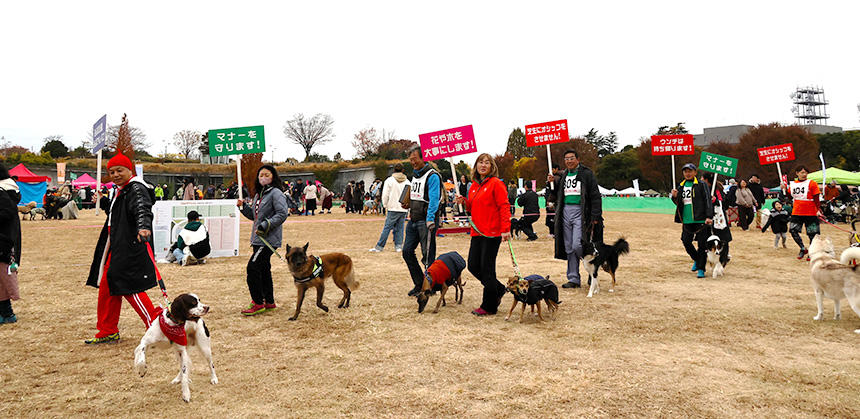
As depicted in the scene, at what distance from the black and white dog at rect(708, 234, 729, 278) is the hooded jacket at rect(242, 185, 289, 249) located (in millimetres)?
6552

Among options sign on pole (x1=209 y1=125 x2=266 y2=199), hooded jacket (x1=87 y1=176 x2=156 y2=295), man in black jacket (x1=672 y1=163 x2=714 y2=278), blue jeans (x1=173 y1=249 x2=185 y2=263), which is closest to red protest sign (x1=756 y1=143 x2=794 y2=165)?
man in black jacket (x1=672 y1=163 x2=714 y2=278)

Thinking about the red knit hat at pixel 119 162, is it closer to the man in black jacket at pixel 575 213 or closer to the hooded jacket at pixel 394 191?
the man in black jacket at pixel 575 213

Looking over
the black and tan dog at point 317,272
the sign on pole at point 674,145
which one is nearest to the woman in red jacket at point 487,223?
the black and tan dog at point 317,272

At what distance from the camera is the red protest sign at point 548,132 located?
54.2 ft

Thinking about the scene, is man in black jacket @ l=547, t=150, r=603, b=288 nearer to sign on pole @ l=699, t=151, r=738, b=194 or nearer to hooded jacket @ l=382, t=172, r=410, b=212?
hooded jacket @ l=382, t=172, r=410, b=212

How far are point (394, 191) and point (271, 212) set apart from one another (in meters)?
5.51

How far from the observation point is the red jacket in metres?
5.43

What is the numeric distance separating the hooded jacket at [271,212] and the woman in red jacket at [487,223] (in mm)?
2169

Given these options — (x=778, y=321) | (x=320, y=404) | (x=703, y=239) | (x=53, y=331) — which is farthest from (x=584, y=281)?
(x=53, y=331)

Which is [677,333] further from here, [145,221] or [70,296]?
[70,296]

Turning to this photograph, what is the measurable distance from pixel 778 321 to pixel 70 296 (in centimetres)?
873

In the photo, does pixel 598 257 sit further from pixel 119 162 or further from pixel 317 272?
pixel 119 162

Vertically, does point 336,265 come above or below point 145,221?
below

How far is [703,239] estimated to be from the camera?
8273 mm
